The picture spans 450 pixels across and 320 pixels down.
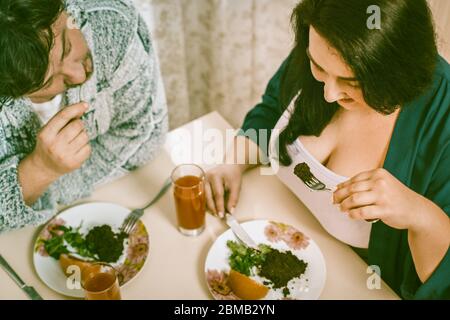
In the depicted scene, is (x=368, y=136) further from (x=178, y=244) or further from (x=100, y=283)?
(x=100, y=283)

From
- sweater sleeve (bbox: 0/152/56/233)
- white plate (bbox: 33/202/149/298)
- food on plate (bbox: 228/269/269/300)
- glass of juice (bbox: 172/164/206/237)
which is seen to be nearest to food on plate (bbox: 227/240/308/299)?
food on plate (bbox: 228/269/269/300)

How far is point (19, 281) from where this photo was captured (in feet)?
3.19

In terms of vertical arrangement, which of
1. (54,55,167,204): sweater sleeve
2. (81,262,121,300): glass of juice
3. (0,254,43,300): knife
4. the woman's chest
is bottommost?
(0,254,43,300): knife

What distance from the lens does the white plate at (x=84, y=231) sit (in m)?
0.98

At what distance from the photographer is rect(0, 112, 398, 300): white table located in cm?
97

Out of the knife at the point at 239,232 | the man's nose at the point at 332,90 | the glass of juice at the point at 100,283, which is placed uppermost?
the man's nose at the point at 332,90

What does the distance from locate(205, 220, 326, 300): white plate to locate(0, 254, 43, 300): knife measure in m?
0.35

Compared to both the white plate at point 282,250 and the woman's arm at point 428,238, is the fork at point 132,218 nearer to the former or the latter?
the white plate at point 282,250

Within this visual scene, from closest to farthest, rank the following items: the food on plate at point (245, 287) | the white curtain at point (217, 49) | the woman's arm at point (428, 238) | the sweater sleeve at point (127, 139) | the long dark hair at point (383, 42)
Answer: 1. the long dark hair at point (383, 42)
2. the woman's arm at point (428, 238)
3. the food on plate at point (245, 287)
4. the sweater sleeve at point (127, 139)
5. the white curtain at point (217, 49)

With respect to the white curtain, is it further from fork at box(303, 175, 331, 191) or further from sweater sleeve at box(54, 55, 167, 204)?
fork at box(303, 175, 331, 191)

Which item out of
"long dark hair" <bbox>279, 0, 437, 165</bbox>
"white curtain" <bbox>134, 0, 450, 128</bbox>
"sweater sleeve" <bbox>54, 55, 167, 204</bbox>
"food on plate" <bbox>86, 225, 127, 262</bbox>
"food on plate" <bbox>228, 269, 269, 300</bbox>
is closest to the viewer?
"long dark hair" <bbox>279, 0, 437, 165</bbox>

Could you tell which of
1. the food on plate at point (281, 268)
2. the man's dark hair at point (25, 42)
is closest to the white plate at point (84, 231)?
the food on plate at point (281, 268)

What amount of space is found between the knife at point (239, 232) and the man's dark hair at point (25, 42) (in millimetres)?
496

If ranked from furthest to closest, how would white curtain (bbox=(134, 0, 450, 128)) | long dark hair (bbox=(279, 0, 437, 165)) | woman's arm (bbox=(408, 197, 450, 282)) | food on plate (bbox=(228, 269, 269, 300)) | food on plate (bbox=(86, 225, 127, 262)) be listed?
white curtain (bbox=(134, 0, 450, 128)), food on plate (bbox=(86, 225, 127, 262)), food on plate (bbox=(228, 269, 269, 300)), woman's arm (bbox=(408, 197, 450, 282)), long dark hair (bbox=(279, 0, 437, 165))
